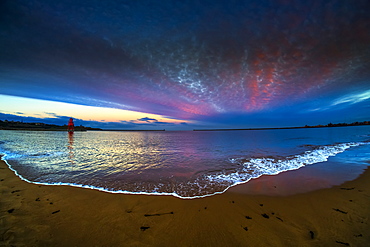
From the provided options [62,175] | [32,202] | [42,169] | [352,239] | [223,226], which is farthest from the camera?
[42,169]

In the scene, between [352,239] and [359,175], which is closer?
[352,239]

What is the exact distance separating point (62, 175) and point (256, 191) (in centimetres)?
1065

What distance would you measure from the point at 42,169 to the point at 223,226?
38.6 ft

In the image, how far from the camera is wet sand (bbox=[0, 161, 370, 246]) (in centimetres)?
345

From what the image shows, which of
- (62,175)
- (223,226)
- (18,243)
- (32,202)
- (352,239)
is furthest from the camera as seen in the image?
(62,175)

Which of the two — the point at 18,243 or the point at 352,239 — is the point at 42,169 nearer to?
the point at 18,243

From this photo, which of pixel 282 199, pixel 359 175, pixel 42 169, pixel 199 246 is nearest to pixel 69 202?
pixel 199 246

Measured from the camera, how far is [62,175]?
321 inches

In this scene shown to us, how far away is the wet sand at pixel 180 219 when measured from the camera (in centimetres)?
345

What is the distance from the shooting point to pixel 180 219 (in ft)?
14.0

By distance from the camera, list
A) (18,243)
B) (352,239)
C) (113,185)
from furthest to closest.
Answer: (113,185) < (352,239) < (18,243)

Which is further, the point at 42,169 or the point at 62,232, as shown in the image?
the point at 42,169

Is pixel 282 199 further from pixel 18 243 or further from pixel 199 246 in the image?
pixel 18 243

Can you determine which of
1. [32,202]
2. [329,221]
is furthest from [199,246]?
[32,202]
